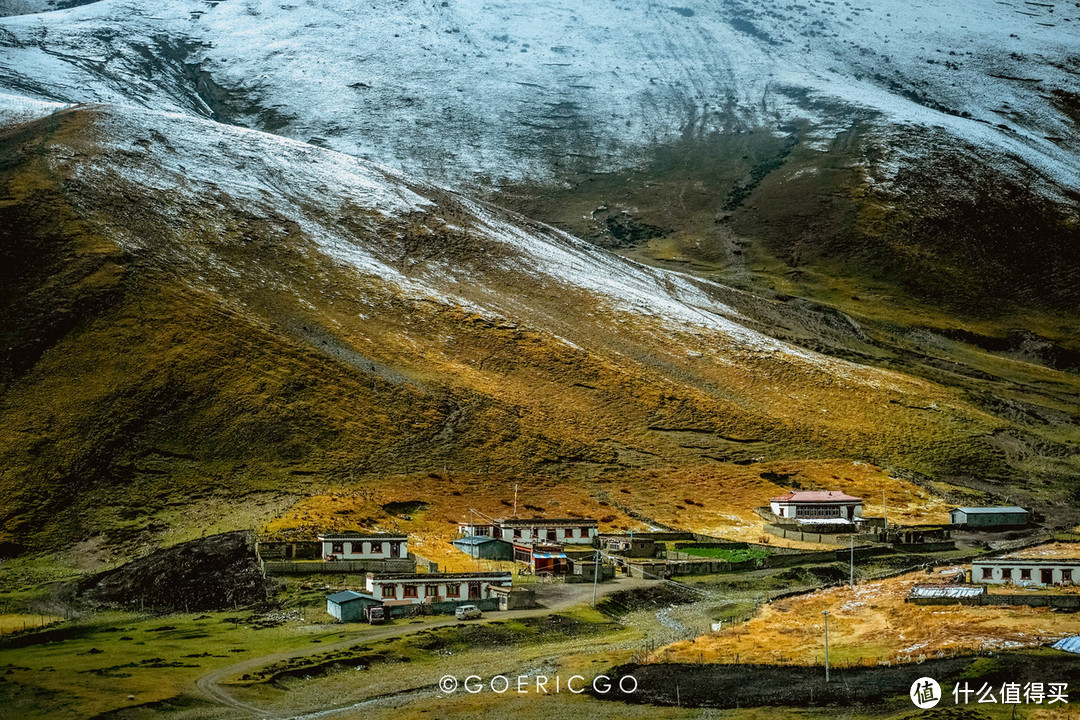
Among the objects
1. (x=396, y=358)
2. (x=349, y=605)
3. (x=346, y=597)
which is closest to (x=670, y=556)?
(x=346, y=597)

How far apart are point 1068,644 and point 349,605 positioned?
30.7 m

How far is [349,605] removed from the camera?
52031 millimetres

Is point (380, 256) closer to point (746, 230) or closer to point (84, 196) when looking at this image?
point (84, 196)

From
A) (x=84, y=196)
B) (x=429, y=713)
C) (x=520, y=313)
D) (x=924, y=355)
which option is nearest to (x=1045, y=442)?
(x=924, y=355)

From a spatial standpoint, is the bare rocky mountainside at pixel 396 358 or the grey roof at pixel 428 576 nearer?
the grey roof at pixel 428 576

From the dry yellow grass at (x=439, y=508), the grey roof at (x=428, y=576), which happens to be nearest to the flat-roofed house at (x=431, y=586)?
the grey roof at (x=428, y=576)

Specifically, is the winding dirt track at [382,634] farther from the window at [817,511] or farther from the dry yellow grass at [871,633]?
the window at [817,511]

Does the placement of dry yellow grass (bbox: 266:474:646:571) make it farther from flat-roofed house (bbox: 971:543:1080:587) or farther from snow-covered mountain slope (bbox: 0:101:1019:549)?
flat-roofed house (bbox: 971:543:1080:587)

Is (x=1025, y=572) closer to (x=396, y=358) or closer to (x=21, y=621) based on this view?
(x=21, y=621)

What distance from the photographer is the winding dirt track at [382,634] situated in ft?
129

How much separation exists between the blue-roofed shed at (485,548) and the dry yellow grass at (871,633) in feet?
60.1

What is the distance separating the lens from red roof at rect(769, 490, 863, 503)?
274 feet

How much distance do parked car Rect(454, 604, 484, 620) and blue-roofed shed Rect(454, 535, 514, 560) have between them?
14.3 meters

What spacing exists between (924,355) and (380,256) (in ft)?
225
